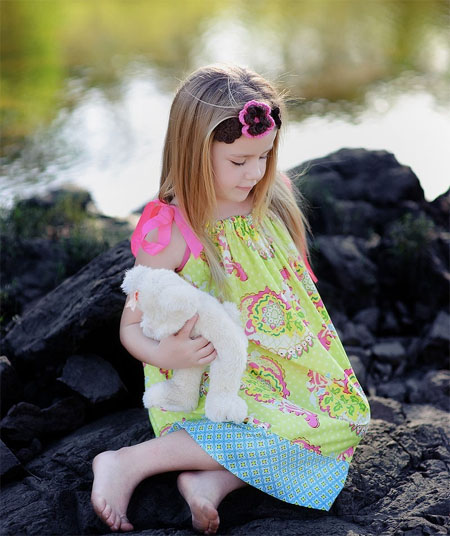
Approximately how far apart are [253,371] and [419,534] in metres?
0.64

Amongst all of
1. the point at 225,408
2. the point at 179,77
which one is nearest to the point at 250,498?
the point at 225,408

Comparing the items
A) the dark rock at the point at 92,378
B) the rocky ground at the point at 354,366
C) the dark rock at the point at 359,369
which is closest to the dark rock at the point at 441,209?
the rocky ground at the point at 354,366

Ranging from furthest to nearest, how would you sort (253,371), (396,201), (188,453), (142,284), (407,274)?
(396,201) → (407,274) → (253,371) → (188,453) → (142,284)

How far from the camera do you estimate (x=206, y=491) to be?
6.70 ft

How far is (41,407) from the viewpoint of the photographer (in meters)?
2.69

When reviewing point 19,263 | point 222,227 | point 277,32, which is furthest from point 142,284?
point 277,32

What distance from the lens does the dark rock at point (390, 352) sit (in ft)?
10.6

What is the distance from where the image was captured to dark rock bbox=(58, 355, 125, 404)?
100 inches

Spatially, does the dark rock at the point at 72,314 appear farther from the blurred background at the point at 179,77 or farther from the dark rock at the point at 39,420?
the blurred background at the point at 179,77

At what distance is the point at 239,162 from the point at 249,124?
13 centimetres

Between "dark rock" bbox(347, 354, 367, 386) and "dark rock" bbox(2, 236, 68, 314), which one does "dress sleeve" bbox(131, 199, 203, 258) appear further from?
"dark rock" bbox(2, 236, 68, 314)

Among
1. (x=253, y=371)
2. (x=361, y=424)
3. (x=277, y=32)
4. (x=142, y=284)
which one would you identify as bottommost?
(x=361, y=424)

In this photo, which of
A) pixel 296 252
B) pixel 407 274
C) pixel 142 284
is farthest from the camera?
pixel 407 274

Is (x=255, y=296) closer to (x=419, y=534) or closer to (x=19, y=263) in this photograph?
(x=419, y=534)
